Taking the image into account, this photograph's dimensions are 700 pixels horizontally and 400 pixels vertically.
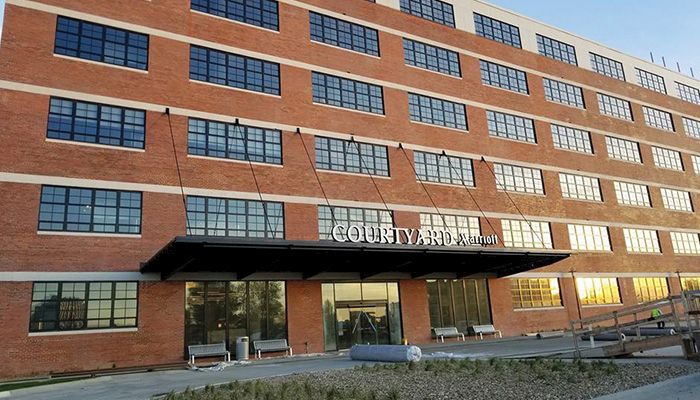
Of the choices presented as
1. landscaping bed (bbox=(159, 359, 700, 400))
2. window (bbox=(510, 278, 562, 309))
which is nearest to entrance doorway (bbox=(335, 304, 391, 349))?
window (bbox=(510, 278, 562, 309))

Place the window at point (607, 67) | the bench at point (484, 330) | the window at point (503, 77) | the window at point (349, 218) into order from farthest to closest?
the window at point (607, 67), the window at point (503, 77), the bench at point (484, 330), the window at point (349, 218)

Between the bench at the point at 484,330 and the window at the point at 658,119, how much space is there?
88.9ft

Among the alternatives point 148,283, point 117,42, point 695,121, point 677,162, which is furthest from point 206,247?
point 695,121

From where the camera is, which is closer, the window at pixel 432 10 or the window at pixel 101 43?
the window at pixel 101 43

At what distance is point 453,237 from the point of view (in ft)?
104

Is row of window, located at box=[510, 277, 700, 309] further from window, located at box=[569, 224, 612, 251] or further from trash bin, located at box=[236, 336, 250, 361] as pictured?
trash bin, located at box=[236, 336, 250, 361]

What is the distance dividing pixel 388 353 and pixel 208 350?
8.73 metres

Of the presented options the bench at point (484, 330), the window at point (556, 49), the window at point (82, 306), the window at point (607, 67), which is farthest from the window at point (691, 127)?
the window at point (82, 306)

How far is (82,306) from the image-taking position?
21.8 meters

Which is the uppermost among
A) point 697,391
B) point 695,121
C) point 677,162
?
point 695,121

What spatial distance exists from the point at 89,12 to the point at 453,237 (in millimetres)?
21235

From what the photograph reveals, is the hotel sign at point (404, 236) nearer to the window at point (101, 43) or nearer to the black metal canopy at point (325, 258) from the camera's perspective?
the black metal canopy at point (325, 258)

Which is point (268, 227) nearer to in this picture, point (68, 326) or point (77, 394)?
point (68, 326)

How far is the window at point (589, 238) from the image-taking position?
127 feet
